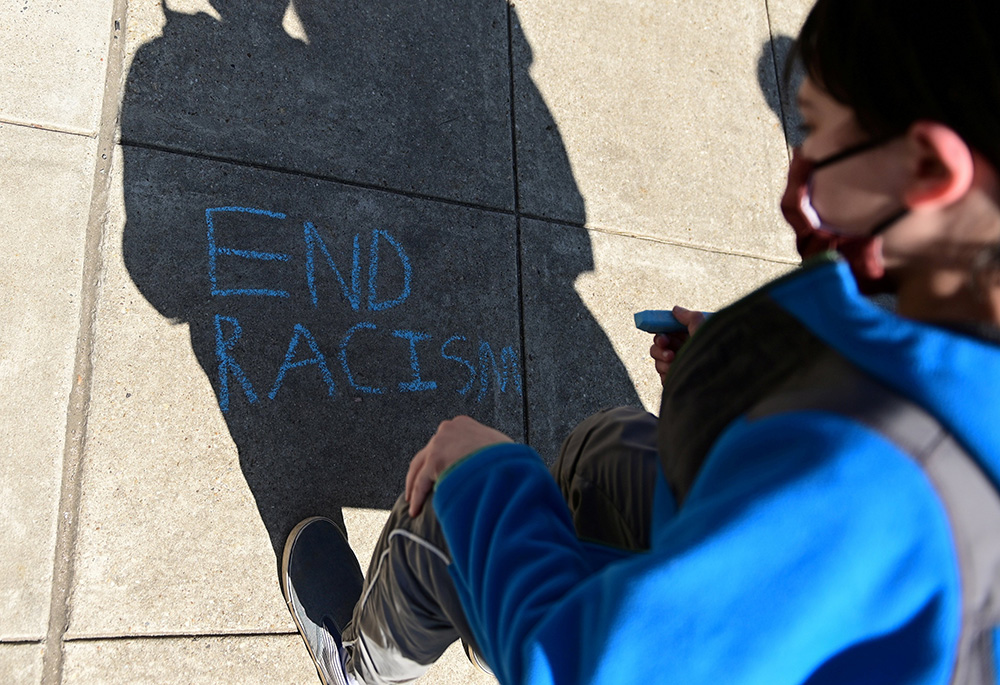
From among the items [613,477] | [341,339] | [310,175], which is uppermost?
[310,175]

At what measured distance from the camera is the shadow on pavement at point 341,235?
2.29m

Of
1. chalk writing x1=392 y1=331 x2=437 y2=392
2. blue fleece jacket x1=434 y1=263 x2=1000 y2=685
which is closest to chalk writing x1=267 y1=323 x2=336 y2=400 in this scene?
chalk writing x1=392 y1=331 x2=437 y2=392

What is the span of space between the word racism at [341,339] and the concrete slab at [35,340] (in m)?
0.43

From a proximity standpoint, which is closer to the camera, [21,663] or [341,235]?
[21,663]

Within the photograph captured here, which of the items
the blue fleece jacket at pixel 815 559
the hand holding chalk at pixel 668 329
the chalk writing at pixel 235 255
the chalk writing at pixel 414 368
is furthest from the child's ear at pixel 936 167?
the chalk writing at pixel 235 255

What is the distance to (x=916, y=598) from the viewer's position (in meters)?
0.76

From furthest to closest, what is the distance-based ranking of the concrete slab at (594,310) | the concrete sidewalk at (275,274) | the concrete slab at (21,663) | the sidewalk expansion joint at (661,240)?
1. the sidewalk expansion joint at (661,240)
2. the concrete slab at (594,310)
3. the concrete sidewalk at (275,274)
4. the concrete slab at (21,663)

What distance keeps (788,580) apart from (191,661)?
1.95 m

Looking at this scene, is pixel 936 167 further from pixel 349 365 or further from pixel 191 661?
pixel 191 661

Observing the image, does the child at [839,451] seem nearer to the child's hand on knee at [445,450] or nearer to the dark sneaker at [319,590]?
the child's hand on knee at [445,450]

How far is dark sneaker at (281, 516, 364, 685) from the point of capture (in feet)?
6.84

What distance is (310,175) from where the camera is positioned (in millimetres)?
2494

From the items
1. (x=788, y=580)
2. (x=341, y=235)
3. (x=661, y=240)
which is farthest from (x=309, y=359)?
(x=788, y=580)

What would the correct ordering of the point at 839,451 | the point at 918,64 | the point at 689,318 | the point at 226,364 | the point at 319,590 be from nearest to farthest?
the point at 839,451
the point at 918,64
the point at 689,318
the point at 319,590
the point at 226,364
